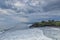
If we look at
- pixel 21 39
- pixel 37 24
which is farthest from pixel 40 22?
pixel 21 39

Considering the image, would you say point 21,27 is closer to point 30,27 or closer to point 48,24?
point 30,27

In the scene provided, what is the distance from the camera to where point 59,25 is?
42844 millimetres

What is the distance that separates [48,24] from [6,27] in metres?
8.90

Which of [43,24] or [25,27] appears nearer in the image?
[25,27]

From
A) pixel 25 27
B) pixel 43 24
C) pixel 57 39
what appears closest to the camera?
pixel 57 39

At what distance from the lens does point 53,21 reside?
144 ft

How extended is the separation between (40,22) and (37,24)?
128 centimetres

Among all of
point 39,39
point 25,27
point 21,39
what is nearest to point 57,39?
point 39,39

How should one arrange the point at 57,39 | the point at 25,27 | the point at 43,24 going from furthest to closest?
the point at 43,24
the point at 25,27
the point at 57,39

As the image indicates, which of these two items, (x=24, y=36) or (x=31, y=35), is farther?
(x=31, y=35)

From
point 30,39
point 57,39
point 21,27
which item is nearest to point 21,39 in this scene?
point 30,39

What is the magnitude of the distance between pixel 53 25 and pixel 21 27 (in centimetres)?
648

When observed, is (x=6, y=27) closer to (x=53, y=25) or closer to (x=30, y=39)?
(x=53, y=25)

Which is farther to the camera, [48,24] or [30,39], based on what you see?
[48,24]
